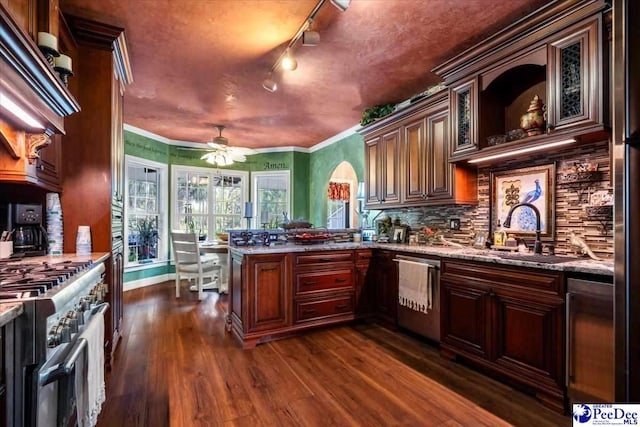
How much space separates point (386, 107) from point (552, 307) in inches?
116

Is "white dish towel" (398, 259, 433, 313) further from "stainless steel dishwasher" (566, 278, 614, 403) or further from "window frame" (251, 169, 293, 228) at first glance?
"window frame" (251, 169, 293, 228)

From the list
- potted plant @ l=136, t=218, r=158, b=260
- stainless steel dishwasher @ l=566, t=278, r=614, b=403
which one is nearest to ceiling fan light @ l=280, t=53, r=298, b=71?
stainless steel dishwasher @ l=566, t=278, r=614, b=403

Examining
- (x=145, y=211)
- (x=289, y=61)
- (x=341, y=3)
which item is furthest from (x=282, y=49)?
(x=145, y=211)

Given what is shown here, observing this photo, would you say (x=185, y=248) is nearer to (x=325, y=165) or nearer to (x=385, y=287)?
(x=325, y=165)

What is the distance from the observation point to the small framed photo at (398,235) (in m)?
3.84

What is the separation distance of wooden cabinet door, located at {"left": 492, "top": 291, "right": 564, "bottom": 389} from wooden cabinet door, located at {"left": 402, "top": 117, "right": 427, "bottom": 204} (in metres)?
1.42

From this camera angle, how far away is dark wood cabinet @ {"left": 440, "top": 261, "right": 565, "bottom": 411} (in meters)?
1.95

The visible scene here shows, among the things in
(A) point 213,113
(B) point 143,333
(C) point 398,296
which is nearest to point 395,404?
(C) point 398,296

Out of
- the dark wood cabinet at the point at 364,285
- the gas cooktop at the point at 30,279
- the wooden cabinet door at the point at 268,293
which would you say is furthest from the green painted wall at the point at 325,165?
the gas cooktop at the point at 30,279

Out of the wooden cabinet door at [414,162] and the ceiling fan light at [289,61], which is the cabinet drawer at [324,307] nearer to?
the wooden cabinet door at [414,162]

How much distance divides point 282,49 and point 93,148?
1.74 meters

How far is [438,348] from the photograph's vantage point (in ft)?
9.39

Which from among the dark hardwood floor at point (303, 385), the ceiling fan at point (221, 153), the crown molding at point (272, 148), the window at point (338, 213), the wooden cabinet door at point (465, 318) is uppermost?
the crown molding at point (272, 148)

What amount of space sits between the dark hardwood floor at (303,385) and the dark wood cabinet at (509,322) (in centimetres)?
14
